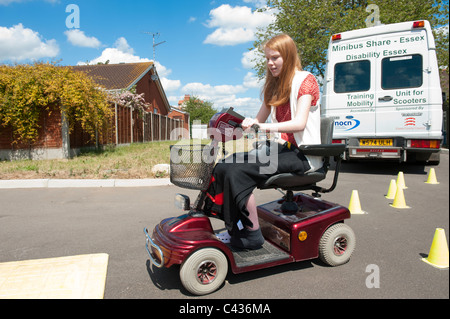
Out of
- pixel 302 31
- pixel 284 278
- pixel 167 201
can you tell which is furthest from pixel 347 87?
pixel 302 31

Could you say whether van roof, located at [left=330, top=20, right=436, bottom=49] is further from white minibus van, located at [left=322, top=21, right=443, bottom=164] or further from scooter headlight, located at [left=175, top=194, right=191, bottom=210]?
scooter headlight, located at [left=175, top=194, right=191, bottom=210]

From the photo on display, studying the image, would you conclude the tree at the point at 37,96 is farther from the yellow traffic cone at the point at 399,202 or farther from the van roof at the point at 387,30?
the yellow traffic cone at the point at 399,202

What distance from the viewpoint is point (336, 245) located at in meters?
2.76

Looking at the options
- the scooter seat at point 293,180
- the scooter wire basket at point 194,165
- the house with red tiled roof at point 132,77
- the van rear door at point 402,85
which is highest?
the house with red tiled roof at point 132,77

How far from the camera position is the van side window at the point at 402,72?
710 cm

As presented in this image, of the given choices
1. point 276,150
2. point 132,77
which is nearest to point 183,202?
point 276,150

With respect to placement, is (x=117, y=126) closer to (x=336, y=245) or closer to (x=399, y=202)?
(x=399, y=202)

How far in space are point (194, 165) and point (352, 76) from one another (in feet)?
22.3

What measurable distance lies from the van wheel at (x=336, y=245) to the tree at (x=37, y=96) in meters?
9.05

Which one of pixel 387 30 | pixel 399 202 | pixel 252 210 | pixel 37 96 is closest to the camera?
pixel 252 210

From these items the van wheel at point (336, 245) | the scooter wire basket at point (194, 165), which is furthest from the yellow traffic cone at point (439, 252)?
the scooter wire basket at point (194, 165)

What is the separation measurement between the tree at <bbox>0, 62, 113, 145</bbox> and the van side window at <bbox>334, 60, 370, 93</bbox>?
7.52 meters

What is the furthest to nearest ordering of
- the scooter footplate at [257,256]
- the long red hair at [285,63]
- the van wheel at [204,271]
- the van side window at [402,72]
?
the van side window at [402,72] < the long red hair at [285,63] < the scooter footplate at [257,256] < the van wheel at [204,271]
